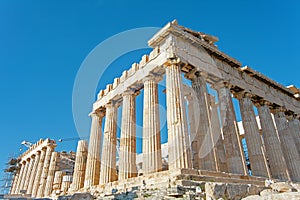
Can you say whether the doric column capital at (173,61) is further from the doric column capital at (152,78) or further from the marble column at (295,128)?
the marble column at (295,128)

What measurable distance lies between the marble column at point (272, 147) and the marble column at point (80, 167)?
18.4 m

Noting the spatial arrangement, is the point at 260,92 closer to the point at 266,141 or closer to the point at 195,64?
the point at 266,141

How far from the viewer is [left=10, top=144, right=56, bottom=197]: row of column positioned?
34625mm

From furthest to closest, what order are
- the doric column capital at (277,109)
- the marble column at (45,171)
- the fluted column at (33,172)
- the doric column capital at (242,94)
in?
the fluted column at (33,172) < the marble column at (45,171) < the doric column capital at (277,109) < the doric column capital at (242,94)

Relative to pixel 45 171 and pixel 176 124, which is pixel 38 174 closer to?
pixel 45 171

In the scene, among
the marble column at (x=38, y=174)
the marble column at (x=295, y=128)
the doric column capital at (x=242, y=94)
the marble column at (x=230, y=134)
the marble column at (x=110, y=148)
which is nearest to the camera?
the marble column at (x=230, y=134)

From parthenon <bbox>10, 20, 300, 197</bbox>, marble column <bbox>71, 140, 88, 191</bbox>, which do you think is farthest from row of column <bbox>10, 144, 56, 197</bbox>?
marble column <bbox>71, 140, 88, 191</bbox>

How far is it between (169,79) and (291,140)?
54.3ft

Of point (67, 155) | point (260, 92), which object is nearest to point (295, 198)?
point (260, 92)

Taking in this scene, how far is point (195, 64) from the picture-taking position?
18688mm

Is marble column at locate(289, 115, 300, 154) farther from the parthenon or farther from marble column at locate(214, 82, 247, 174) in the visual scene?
marble column at locate(214, 82, 247, 174)

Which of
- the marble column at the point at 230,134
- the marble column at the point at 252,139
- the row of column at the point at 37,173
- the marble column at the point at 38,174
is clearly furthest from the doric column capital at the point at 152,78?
the marble column at the point at 38,174

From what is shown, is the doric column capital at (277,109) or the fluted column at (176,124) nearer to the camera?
the fluted column at (176,124)

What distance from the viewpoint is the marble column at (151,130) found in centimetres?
1591
